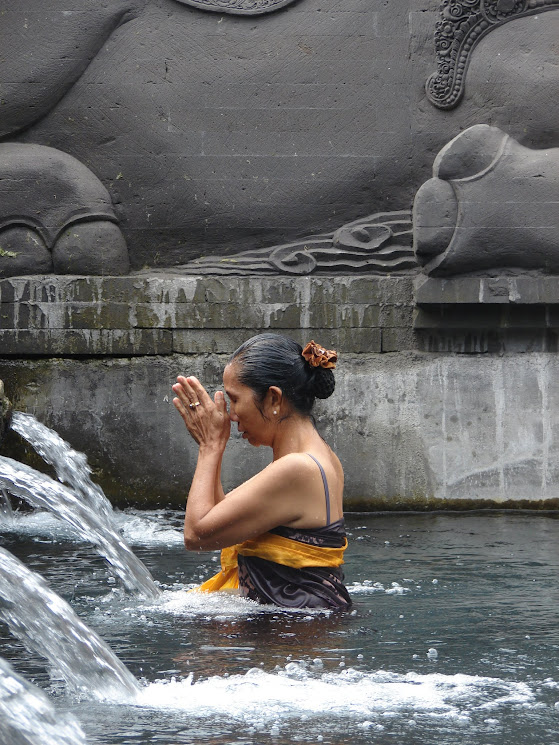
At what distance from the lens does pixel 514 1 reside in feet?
24.7

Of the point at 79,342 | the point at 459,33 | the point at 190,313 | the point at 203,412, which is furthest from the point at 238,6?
the point at 203,412

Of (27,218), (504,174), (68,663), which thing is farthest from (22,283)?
(68,663)

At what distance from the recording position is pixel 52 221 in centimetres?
752

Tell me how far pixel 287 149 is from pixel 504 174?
1.53 m

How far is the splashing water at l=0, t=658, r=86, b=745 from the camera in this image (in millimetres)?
2361

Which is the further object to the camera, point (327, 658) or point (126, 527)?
point (126, 527)

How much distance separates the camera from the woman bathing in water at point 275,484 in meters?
3.62

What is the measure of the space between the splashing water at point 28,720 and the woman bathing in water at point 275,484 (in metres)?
1.21

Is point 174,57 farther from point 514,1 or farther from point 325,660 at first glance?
point 325,660

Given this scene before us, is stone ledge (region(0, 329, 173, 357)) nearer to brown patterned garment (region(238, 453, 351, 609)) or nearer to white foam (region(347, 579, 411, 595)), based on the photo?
white foam (region(347, 579, 411, 595))

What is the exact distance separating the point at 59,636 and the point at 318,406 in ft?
14.1

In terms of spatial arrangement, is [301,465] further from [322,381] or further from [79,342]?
[79,342]

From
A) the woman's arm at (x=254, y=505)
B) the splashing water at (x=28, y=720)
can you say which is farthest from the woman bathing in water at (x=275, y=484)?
the splashing water at (x=28, y=720)

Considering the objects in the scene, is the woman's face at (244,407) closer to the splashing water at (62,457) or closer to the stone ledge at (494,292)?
the splashing water at (62,457)
